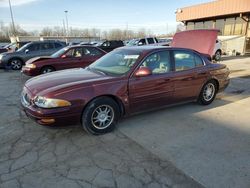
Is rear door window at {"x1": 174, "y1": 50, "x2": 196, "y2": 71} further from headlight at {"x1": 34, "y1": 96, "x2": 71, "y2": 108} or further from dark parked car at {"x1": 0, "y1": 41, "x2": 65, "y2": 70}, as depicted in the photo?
dark parked car at {"x1": 0, "y1": 41, "x2": 65, "y2": 70}

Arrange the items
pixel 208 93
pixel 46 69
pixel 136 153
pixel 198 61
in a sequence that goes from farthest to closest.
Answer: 1. pixel 46 69
2. pixel 208 93
3. pixel 198 61
4. pixel 136 153

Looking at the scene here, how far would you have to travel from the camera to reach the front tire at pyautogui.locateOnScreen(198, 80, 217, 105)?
5.52m

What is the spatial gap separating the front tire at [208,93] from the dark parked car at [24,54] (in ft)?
33.0

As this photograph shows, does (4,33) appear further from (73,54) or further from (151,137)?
A: (151,137)

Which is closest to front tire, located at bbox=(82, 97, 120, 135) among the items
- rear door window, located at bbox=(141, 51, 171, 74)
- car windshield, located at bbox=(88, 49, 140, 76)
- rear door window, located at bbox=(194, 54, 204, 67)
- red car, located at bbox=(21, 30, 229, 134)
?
red car, located at bbox=(21, 30, 229, 134)

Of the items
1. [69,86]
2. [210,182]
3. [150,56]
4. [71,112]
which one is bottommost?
[210,182]

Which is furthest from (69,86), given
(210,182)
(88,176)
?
(210,182)

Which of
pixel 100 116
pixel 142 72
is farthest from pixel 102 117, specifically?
pixel 142 72

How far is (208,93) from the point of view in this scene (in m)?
5.64

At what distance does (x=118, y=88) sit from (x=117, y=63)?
33.9 inches

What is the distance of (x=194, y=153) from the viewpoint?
337cm

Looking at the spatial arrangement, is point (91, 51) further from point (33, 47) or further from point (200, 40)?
point (200, 40)

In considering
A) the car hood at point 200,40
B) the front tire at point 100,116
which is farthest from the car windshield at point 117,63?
the car hood at point 200,40

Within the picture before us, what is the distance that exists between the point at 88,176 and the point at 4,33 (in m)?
84.9
